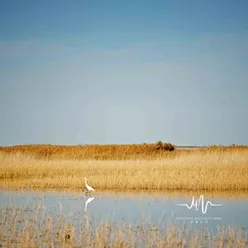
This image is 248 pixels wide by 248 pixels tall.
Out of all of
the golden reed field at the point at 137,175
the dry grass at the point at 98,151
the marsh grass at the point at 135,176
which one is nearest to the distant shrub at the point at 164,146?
the dry grass at the point at 98,151

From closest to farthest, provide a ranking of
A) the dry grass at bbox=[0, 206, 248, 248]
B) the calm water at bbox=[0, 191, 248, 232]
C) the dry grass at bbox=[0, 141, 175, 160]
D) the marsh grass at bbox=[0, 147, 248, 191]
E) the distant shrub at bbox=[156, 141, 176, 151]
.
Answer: the dry grass at bbox=[0, 206, 248, 248]
the calm water at bbox=[0, 191, 248, 232]
the marsh grass at bbox=[0, 147, 248, 191]
the dry grass at bbox=[0, 141, 175, 160]
the distant shrub at bbox=[156, 141, 176, 151]

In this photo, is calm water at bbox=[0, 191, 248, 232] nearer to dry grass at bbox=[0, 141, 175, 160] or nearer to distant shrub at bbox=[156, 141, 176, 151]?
dry grass at bbox=[0, 141, 175, 160]

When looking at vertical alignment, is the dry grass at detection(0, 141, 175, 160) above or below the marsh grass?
above

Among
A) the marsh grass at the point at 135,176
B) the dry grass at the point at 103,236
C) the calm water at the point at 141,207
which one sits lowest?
the dry grass at the point at 103,236

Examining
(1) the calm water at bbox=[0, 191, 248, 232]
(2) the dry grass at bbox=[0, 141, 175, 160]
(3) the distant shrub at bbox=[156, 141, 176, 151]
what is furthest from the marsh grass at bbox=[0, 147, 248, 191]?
(3) the distant shrub at bbox=[156, 141, 176, 151]

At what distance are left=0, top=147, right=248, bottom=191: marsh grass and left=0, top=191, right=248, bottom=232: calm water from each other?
7.09 ft

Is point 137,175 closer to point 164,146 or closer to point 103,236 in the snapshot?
point 103,236

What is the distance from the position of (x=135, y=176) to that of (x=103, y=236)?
12368 mm

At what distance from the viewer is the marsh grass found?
22.4m

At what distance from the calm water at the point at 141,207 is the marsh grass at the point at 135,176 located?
7.09ft

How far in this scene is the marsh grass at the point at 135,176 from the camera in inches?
882

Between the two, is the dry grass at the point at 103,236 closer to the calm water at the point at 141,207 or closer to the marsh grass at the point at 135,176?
the calm water at the point at 141,207

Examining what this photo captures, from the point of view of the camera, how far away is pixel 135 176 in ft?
78.5

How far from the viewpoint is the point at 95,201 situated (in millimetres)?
18609
